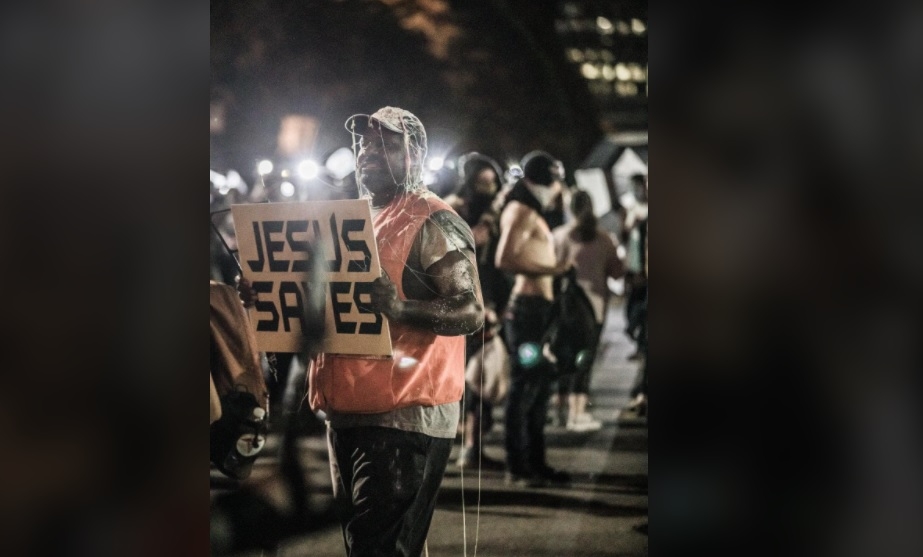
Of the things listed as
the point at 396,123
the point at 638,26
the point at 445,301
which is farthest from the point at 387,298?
the point at 638,26

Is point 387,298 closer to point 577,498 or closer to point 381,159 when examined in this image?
point 381,159

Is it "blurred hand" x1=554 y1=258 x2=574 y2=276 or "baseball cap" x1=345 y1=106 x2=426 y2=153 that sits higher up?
"baseball cap" x1=345 y1=106 x2=426 y2=153

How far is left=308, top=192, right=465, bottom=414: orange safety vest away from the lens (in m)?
2.39

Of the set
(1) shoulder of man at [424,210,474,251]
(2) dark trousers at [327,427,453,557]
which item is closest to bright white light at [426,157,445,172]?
(1) shoulder of man at [424,210,474,251]

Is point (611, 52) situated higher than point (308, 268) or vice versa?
point (611, 52)

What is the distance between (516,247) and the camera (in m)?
2.39

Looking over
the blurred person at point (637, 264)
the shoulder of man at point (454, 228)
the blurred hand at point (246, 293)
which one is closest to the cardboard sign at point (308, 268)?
the blurred hand at point (246, 293)

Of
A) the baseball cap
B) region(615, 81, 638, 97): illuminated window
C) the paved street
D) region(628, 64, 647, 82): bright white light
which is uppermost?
region(628, 64, 647, 82): bright white light

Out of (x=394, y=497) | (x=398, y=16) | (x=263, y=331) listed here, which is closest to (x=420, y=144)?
(x=398, y=16)

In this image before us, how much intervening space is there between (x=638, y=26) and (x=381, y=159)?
919 millimetres

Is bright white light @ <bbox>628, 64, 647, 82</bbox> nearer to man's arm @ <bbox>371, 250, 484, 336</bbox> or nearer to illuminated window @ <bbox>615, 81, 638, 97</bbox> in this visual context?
illuminated window @ <bbox>615, 81, 638, 97</bbox>

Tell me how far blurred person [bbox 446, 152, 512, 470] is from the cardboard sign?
12.0 inches

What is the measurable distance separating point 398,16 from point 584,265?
1006mm

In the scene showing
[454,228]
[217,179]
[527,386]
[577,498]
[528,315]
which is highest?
[217,179]
